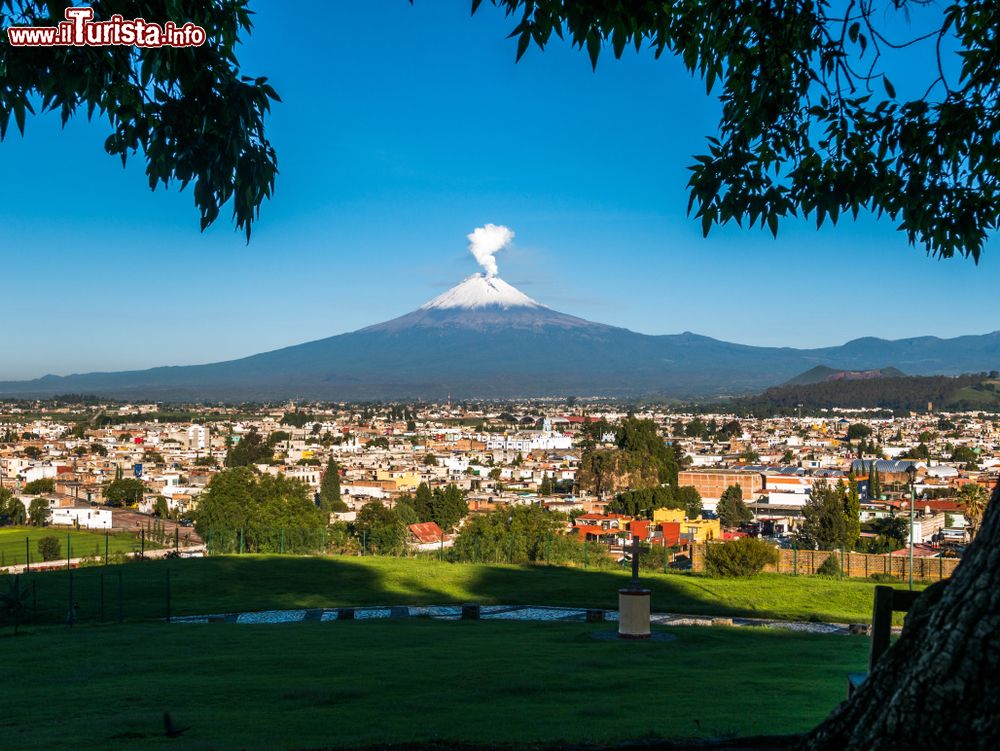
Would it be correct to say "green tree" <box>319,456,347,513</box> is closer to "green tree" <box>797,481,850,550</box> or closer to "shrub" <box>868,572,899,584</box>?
"green tree" <box>797,481,850,550</box>

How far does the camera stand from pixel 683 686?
8.23 meters

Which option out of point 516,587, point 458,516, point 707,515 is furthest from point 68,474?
point 516,587

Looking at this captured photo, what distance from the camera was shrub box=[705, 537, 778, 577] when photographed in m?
22.5

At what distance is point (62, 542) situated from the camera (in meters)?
40.5

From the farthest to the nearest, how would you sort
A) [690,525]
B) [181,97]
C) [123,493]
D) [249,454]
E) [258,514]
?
[249,454]
[123,493]
[690,525]
[258,514]
[181,97]

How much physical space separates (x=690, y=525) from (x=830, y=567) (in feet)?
53.7

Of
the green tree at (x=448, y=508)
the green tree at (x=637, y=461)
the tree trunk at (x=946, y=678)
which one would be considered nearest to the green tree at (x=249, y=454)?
the green tree at (x=637, y=461)

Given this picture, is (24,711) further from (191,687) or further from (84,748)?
(84,748)

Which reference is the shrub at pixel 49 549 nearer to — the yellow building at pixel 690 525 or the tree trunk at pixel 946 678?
the yellow building at pixel 690 525

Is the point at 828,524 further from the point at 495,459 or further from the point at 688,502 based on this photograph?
the point at 495,459

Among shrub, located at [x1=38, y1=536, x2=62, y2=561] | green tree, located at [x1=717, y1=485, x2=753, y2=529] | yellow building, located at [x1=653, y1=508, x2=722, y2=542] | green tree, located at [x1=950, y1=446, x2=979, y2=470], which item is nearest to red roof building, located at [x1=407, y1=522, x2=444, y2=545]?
yellow building, located at [x1=653, y1=508, x2=722, y2=542]

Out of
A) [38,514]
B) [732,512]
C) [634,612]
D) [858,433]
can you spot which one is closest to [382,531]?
[732,512]

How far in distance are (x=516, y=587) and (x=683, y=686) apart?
12.2m

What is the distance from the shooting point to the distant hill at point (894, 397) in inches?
6762
